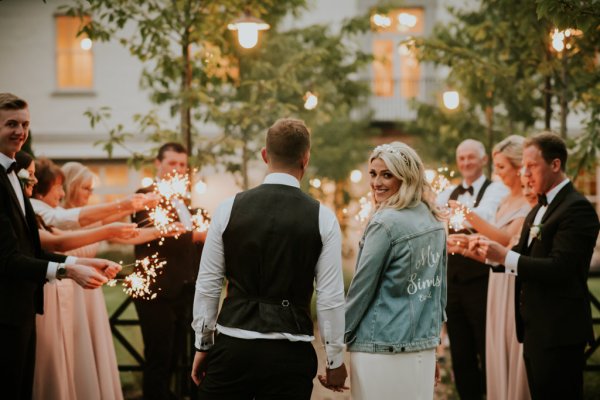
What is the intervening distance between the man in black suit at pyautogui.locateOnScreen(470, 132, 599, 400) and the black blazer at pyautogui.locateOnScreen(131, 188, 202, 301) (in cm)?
234

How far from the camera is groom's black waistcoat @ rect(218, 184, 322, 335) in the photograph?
3441mm

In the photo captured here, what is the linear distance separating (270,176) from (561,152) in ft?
6.43

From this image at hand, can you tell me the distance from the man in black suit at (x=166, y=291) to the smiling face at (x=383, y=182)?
7.41 ft

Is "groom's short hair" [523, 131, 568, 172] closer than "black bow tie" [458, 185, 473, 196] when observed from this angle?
Yes

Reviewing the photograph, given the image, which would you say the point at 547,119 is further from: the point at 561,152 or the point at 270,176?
the point at 270,176

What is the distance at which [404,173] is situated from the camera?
375 centimetres

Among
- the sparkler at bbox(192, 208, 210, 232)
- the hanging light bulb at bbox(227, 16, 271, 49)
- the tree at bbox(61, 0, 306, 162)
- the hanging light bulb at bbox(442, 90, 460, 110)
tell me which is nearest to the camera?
the sparkler at bbox(192, 208, 210, 232)

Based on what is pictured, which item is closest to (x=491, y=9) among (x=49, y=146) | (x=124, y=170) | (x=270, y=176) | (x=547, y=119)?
(x=547, y=119)

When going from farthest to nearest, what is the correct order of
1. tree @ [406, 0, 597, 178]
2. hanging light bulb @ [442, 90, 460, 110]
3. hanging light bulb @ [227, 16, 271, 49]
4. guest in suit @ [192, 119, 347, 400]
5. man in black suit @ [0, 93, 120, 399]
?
1. hanging light bulb @ [442, 90, 460, 110]
2. tree @ [406, 0, 597, 178]
3. hanging light bulb @ [227, 16, 271, 49]
4. man in black suit @ [0, 93, 120, 399]
5. guest in suit @ [192, 119, 347, 400]

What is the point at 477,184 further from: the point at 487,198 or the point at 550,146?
the point at 550,146

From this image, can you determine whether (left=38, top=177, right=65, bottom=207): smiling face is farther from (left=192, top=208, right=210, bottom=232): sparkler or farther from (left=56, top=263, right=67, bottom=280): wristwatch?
(left=56, top=263, right=67, bottom=280): wristwatch

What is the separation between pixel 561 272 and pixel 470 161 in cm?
208

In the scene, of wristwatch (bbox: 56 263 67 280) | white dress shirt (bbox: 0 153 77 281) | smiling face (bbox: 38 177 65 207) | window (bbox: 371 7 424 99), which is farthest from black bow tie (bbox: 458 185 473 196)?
window (bbox: 371 7 424 99)

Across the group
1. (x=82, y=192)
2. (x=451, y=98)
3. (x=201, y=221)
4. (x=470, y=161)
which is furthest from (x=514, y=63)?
(x=82, y=192)
